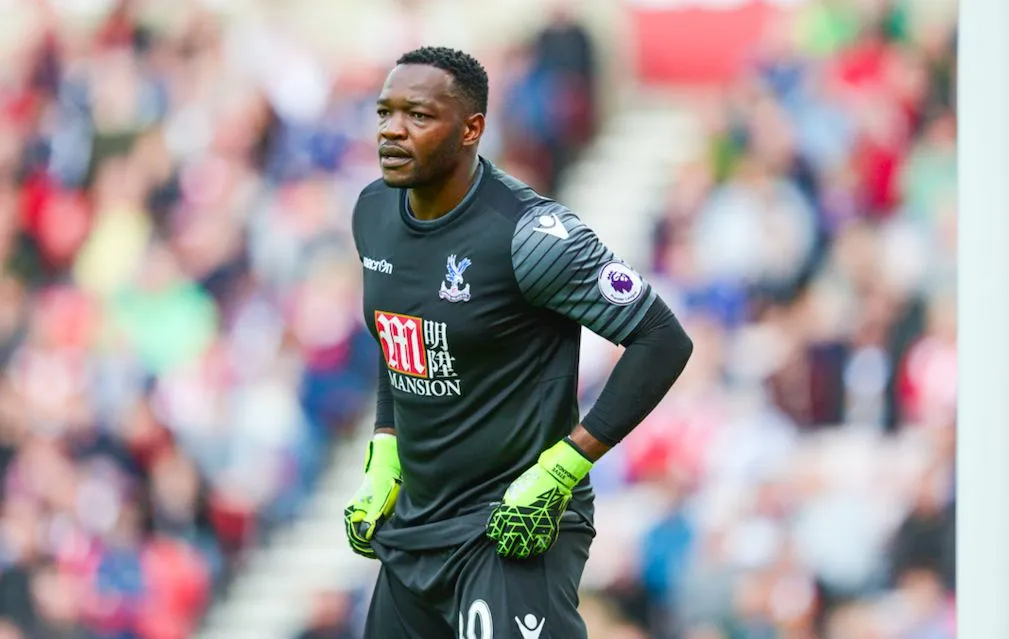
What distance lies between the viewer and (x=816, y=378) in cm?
791

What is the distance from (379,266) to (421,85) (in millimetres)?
483

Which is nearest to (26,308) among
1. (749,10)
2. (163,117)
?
(163,117)

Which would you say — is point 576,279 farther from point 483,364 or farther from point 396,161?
point 396,161

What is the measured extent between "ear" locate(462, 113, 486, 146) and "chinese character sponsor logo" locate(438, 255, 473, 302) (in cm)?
28

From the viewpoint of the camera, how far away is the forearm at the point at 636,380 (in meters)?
3.82

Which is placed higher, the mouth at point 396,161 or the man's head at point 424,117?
the man's head at point 424,117

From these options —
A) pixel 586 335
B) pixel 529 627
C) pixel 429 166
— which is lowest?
pixel 529 627

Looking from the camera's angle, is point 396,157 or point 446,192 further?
point 446,192

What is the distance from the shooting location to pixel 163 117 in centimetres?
1004

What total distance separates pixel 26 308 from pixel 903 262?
5.08 m

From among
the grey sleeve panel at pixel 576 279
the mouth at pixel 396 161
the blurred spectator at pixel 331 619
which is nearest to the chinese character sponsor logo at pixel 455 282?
the grey sleeve panel at pixel 576 279

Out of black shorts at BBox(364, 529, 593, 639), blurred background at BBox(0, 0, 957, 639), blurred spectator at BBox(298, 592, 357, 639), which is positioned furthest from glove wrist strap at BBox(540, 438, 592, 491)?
blurred spectator at BBox(298, 592, 357, 639)

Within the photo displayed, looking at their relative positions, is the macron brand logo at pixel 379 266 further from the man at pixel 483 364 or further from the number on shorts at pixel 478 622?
the number on shorts at pixel 478 622

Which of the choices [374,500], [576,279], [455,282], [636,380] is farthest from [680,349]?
[374,500]
